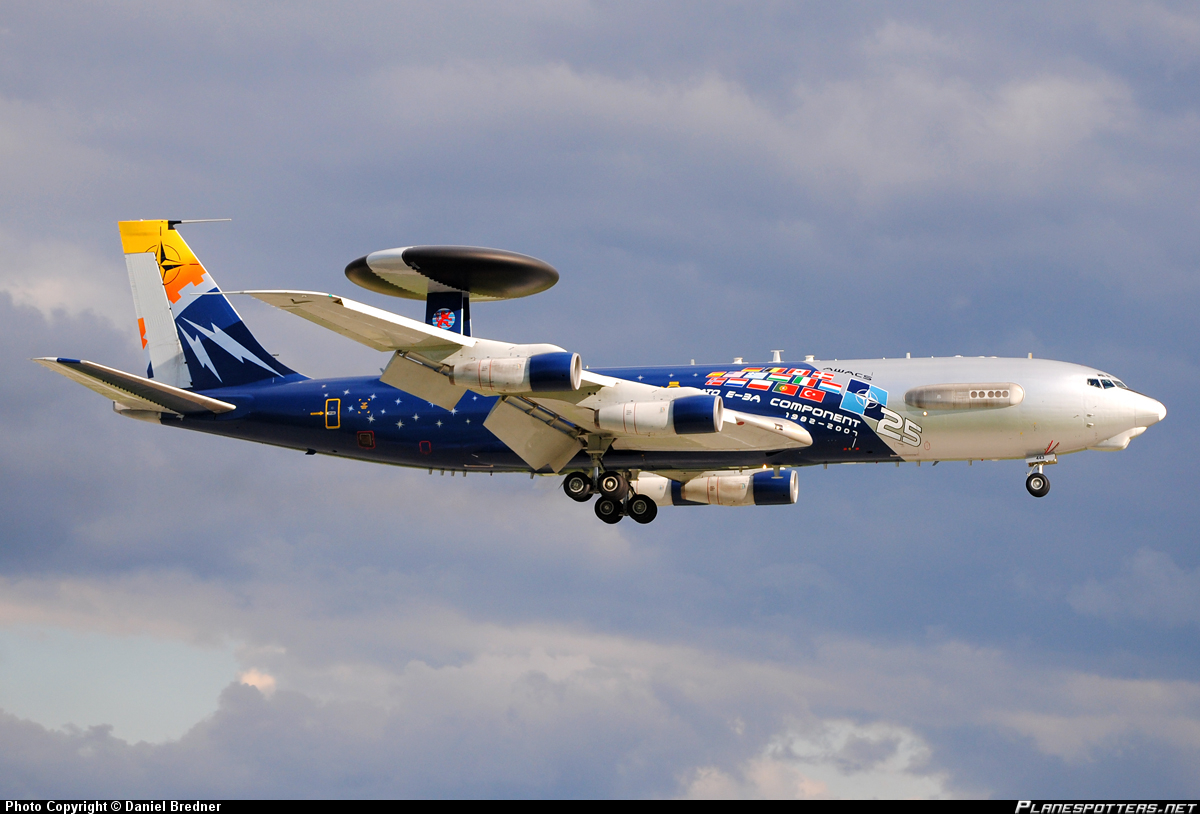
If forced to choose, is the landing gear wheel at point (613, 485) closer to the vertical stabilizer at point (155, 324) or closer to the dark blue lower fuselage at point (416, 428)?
the dark blue lower fuselage at point (416, 428)

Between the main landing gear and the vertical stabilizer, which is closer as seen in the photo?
the main landing gear

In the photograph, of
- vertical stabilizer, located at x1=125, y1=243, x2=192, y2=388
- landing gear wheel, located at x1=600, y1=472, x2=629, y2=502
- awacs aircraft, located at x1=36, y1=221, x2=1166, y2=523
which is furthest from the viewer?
vertical stabilizer, located at x1=125, y1=243, x2=192, y2=388

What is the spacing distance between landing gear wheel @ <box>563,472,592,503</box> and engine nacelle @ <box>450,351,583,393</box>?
6463mm

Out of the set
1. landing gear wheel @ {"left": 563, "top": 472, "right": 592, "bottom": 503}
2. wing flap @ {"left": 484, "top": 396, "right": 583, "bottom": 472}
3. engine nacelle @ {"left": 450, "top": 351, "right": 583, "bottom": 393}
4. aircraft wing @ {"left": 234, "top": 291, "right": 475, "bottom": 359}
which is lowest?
landing gear wheel @ {"left": 563, "top": 472, "right": 592, "bottom": 503}

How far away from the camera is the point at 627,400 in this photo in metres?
36.4

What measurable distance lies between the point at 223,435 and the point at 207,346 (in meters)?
3.85

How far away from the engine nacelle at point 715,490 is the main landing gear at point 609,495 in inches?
133

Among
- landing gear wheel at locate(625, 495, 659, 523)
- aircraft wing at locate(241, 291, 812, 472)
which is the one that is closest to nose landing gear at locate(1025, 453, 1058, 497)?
aircraft wing at locate(241, 291, 812, 472)

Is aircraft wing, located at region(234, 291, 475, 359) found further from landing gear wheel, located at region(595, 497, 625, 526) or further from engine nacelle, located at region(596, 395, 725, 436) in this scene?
landing gear wheel, located at region(595, 497, 625, 526)

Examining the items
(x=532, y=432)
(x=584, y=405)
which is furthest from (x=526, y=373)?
(x=532, y=432)

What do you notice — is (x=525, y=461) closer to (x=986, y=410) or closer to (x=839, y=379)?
(x=839, y=379)

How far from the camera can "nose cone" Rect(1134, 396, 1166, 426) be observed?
119 ft

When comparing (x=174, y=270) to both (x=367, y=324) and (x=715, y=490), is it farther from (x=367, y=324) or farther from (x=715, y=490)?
(x=715, y=490)

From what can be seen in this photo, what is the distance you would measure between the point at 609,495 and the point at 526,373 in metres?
7.78
